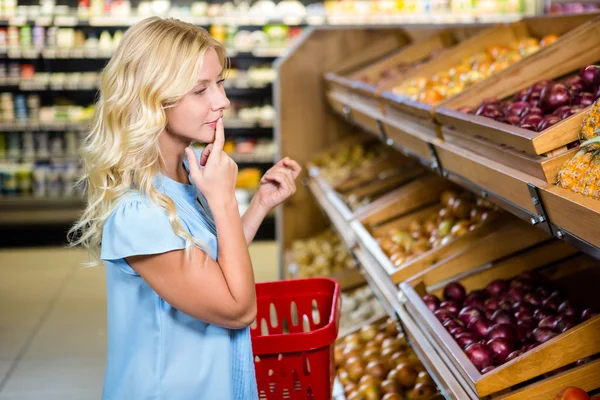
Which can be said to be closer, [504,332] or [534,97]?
[504,332]

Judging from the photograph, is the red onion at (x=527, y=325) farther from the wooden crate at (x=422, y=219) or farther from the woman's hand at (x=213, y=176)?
the woman's hand at (x=213, y=176)

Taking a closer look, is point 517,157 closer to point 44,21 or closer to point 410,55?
point 410,55

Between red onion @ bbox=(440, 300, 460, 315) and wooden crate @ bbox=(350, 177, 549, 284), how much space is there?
0.20m

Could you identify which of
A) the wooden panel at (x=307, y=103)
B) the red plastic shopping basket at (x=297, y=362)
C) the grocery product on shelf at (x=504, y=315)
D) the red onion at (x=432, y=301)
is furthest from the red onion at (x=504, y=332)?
the wooden panel at (x=307, y=103)

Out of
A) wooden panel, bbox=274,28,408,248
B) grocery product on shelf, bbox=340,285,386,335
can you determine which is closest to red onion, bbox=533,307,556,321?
grocery product on shelf, bbox=340,285,386,335

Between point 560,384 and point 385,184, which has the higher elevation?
point 560,384

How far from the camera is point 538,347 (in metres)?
1.71

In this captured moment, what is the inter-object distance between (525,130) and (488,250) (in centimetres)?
84

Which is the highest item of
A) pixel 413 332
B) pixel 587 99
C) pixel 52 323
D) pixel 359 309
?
pixel 587 99

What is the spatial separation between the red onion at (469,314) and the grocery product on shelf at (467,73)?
0.94 m

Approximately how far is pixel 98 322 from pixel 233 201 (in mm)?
3686

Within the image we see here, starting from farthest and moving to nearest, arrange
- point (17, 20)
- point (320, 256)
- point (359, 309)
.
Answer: point (17, 20) < point (320, 256) < point (359, 309)

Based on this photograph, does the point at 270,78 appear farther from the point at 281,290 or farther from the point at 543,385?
the point at 543,385

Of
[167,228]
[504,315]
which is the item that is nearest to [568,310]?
[504,315]
